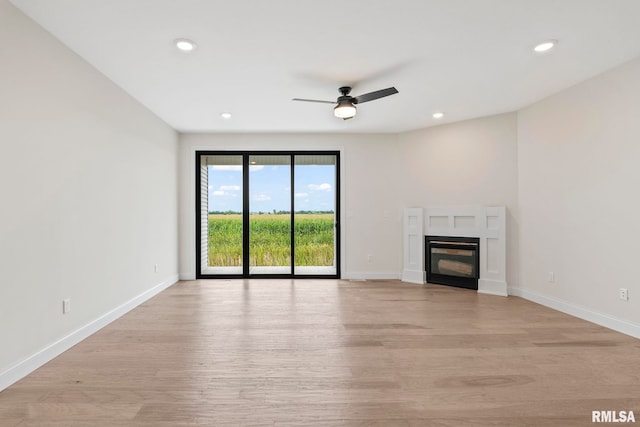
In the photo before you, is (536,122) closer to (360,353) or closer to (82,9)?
(360,353)

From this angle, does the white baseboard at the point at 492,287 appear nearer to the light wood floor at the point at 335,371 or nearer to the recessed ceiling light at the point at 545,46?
the light wood floor at the point at 335,371

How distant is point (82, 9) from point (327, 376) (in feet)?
10.5

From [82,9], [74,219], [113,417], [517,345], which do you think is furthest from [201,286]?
[517,345]

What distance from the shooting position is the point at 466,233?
479 centimetres

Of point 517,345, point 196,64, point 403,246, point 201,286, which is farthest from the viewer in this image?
point 403,246

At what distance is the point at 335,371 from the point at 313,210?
360 cm

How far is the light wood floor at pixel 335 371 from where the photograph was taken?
1795 millimetres

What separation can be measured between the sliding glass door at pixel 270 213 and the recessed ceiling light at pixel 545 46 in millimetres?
3332

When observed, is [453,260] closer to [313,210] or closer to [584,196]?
[584,196]

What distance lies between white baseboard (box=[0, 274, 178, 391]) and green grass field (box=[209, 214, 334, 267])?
1.72m

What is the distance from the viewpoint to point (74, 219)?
9.16ft

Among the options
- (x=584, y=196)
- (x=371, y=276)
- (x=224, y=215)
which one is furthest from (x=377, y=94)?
(x=224, y=215)

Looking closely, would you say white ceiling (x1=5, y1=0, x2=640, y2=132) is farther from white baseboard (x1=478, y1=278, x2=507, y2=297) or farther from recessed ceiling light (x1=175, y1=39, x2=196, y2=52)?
white baseboard (x1=478, y1=278, x2=507, y2=297)

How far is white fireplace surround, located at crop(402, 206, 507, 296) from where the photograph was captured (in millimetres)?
4473
